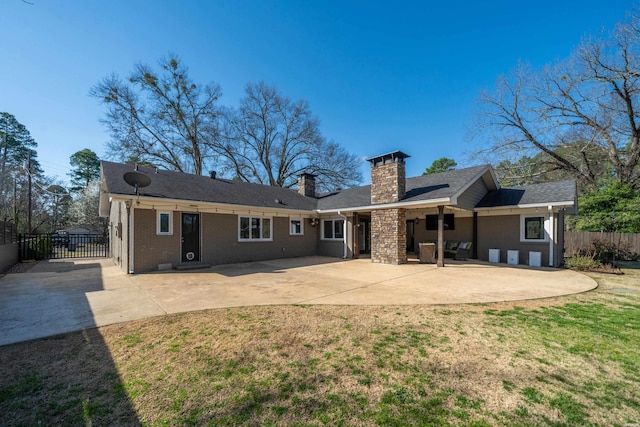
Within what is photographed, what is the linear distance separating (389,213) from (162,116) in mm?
20400

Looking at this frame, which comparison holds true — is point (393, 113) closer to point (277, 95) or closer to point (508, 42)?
point (508, 42)

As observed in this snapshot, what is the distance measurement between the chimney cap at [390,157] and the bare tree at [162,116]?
1716cm

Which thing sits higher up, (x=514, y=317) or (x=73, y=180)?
(x=73, y=180)

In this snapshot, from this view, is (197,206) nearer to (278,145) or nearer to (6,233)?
(6,233)

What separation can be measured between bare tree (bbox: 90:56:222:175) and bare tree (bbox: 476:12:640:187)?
22276mm

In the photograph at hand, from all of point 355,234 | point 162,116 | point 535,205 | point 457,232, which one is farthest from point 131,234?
point 162,116

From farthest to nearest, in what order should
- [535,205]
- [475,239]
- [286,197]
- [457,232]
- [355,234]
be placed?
[286,197], [355,234], [457,232], [475,239], [535,205]

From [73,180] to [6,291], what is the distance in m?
36.1

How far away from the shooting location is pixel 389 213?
11.3 m

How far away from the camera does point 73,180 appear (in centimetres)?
3347

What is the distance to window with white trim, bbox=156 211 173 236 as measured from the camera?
9422mm

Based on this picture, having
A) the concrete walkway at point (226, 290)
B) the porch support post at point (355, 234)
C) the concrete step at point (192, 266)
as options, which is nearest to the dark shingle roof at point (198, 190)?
the concrete step at point (192, 266)

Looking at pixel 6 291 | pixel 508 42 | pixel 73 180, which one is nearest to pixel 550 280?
pixel 508 42

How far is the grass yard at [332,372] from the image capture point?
7.19 feet
